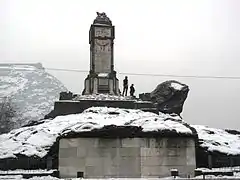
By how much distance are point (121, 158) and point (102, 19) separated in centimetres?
1724

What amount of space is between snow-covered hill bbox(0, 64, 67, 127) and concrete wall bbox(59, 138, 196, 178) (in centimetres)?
6270

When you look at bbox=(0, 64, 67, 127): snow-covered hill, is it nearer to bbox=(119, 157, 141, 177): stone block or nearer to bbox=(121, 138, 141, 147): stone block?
bbox=(121, 138, 141, 147): stone block

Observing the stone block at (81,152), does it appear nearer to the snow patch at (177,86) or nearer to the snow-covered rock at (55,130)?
the snow-covered rock at (55,130)

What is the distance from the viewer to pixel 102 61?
104ft

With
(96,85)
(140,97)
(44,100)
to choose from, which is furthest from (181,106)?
(44,100)

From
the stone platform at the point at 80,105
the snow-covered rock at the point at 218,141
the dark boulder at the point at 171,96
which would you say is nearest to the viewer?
the snow-covered rock at the point at 218,141

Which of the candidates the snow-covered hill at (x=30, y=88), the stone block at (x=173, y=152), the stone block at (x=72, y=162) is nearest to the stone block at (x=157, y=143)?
the stone block at (x=173, y=152)

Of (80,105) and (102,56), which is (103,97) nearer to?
(80,105)

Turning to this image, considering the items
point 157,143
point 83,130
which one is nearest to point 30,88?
point 83,130

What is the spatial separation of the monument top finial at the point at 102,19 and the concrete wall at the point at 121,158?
52.6 feet

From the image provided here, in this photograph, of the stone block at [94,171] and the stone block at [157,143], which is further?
the stone block at [157,143]

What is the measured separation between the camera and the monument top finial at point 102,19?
32375 mm

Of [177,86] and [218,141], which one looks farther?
[177,86]

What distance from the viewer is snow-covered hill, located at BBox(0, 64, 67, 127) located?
87438 mm
